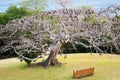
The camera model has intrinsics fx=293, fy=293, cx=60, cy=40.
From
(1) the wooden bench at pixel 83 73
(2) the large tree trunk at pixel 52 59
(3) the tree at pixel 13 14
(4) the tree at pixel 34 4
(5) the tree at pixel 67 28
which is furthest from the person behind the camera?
(4) the tree at pixel 34 4

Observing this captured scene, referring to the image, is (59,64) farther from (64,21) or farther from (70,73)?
(64,21)

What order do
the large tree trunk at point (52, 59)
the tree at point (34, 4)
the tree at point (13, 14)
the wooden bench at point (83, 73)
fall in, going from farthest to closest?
the tree at point (34, 4) < the tree at point (13, 14) < the large tree trunk at point (52, 59) < the wooden bench at point (83, 73)

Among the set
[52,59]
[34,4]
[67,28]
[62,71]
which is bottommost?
[62,71]

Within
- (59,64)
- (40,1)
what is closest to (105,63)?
(59,64)

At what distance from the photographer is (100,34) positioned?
11.6m

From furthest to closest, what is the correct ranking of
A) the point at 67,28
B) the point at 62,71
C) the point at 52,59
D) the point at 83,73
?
1. the point at 52,59
2. the point at 62,71
3. the point at 67,28
4. the point at 83,73

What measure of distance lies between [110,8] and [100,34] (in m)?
1.15

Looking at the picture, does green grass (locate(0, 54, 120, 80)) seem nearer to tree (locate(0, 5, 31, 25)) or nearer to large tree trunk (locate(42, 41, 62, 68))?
large tree trunk (locate(42, 41, 62, 68))

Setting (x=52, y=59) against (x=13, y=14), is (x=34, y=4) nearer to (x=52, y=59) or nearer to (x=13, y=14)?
(x=13, y=14)

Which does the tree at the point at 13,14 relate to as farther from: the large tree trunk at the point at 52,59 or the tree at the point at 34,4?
the tree at the point at 34,4

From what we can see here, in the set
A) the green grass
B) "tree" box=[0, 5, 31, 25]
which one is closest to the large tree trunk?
the green grass

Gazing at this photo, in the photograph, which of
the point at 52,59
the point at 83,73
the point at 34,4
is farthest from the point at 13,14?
the point at 34,4

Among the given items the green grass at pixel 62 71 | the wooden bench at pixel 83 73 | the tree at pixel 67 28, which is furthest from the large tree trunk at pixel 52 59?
the wooden bench at pixel 83 73

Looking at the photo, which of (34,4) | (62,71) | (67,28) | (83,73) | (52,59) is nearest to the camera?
(83,73)
